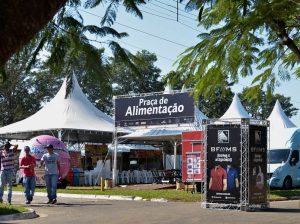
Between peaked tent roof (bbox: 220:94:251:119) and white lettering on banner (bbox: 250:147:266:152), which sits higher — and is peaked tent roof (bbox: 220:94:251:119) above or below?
above

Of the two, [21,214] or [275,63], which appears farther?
[21,214]

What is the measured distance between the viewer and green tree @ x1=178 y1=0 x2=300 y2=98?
21.1ft

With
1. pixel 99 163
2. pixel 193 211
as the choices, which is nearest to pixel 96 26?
pixel 193 211

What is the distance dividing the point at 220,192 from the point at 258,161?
1.51 m

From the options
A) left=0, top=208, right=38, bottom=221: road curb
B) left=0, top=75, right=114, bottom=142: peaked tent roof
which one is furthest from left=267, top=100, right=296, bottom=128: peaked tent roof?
left=0, top=208, right=38, bottom=221: road curb

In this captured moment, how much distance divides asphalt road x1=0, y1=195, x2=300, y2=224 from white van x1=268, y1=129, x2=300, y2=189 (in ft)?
36.4

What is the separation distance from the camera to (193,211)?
1512 cm

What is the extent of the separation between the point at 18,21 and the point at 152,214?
12324 millimetres

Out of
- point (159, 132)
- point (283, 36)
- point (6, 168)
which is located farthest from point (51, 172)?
point (159, 132)

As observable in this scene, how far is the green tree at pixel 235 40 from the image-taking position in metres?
6.42

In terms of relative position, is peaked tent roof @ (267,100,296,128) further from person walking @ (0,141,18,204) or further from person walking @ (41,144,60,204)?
person walking @ (0,141,18,204)

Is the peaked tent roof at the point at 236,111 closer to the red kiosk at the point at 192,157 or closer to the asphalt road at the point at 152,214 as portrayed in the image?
the red kiosk at the point at 192,157

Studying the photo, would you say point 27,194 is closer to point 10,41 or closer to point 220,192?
point 220,192

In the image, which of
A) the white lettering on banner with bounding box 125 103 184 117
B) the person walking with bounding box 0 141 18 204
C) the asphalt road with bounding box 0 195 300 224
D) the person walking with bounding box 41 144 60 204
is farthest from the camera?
the white lettering on banner with bounding box 125 103 184 117
